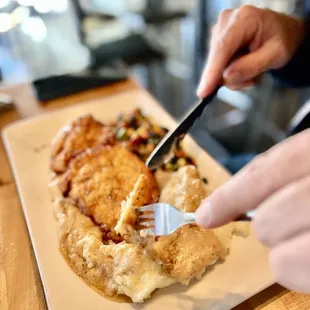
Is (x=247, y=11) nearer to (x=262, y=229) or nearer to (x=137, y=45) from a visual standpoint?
(x=262, y=229)

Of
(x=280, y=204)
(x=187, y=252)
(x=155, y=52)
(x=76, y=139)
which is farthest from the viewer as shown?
(x=155, y=52)

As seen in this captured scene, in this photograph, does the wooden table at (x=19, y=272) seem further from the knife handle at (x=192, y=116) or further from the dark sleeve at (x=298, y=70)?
the dark sleeve at (x=298, y=70)

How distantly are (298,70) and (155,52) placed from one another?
154 cm

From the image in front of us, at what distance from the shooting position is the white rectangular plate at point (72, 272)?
2.99 feet

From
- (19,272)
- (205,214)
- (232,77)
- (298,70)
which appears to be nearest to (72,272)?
(19,272)

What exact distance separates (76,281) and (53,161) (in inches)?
21.7

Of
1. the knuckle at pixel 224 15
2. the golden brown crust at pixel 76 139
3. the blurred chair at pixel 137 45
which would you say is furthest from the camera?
the blurred chair at pixel 137 45

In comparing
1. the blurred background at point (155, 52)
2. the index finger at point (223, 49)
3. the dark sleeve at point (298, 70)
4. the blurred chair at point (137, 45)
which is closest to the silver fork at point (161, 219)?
the index finger at point (223, 49)

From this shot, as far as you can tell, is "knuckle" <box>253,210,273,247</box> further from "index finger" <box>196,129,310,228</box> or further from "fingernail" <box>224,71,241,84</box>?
"fingernail" <box>224,71,241,84</box>

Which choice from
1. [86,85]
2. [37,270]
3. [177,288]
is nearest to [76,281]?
[37,270]

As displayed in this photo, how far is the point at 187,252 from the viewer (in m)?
0.95

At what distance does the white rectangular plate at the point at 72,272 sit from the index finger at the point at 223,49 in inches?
10.8

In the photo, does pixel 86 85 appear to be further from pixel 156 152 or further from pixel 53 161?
pixel 156 152

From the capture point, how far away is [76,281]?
967 mm
